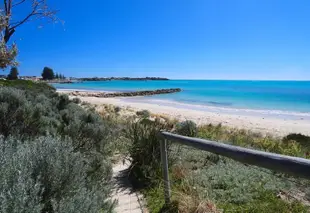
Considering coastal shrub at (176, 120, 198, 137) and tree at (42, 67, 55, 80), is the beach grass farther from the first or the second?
tree at (42, 67, 55, 80)

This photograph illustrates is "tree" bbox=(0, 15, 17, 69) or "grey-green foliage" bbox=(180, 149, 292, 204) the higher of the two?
"tree" bbox=(0, 15, 17, 69)

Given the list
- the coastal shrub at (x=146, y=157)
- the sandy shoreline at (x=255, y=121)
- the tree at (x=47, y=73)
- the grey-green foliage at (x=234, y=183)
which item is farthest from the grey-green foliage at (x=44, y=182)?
the tree at (x=47, y=73)

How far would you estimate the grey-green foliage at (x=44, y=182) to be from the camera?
1.46 meters

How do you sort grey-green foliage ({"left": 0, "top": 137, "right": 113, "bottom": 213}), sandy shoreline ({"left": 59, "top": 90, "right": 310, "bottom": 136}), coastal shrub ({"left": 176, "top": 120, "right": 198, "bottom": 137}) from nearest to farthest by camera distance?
grey-green foliage ({"left": 0, "top": 137, "right": 113, "bottom": 213})
coastal shrub ({"left": 176, "top": 120, "right": 198, "bottom": 137})
sandy shoreline ({"left": 59, "top": 90, "right": 310, "bottom": 136})

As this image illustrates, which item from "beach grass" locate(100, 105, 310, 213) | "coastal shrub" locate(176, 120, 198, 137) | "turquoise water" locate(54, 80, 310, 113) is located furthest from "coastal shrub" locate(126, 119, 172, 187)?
"turquoise water" locate(54, 80, 310, 113)

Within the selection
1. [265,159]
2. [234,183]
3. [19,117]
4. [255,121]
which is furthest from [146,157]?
[255,121]

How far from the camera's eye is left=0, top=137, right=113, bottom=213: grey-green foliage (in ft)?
4.79

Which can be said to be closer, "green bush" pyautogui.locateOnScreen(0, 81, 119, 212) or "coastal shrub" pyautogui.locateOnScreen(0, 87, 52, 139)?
"green bush" pyautogui.locateOnScreen(0, 81, 119, 212)

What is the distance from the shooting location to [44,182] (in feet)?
6.41

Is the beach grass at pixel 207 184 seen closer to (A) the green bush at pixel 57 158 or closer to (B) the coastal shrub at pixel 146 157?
(B) the coastal shrub at pixel 146 157

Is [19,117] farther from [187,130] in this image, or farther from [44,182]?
[187,130]

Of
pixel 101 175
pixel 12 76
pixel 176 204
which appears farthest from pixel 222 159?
pixel 12 76

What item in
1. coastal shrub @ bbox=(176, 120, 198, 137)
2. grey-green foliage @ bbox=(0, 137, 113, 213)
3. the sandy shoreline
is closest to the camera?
grey-green foliage @ bbox=(0, 137, 113, 213)

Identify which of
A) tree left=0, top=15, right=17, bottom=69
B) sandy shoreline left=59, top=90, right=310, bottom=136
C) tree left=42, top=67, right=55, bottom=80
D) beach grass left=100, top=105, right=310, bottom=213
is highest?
tree left=42, top=67, right=55, bottom=80
